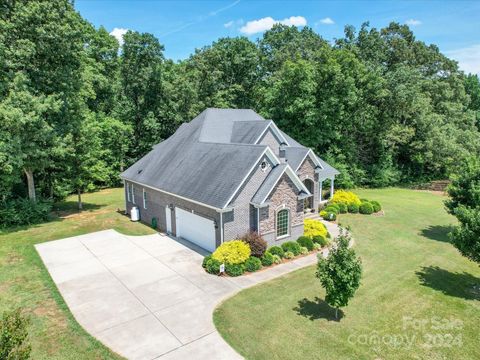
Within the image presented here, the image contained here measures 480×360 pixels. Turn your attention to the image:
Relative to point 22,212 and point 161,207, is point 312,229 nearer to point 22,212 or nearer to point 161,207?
point 161,207

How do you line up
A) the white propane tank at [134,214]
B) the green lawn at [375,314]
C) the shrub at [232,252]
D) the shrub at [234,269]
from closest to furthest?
the green lawn at [375,314] < the shrub at [234,269] < the shrub at [232,252] < the white propane tank at [134,214]

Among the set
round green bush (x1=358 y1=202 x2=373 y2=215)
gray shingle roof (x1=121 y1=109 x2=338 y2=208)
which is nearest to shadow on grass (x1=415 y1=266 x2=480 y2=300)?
gray shingle roof (x1=121 y1=109 x2=338 y2=208)

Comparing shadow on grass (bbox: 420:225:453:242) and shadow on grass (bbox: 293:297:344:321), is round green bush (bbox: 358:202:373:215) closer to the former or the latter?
shadow on grass (bbox: 420:225:453:242)

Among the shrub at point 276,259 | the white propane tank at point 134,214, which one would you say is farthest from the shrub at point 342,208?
the white propane tank at point 134,214

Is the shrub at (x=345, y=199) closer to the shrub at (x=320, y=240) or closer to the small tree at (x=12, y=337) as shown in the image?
the shrub at (x=320, y=240)

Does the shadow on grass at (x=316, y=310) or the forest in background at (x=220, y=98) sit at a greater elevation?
the forest in background at (x=220, y=98)

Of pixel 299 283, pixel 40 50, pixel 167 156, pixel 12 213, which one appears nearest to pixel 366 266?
pixel 299 283
